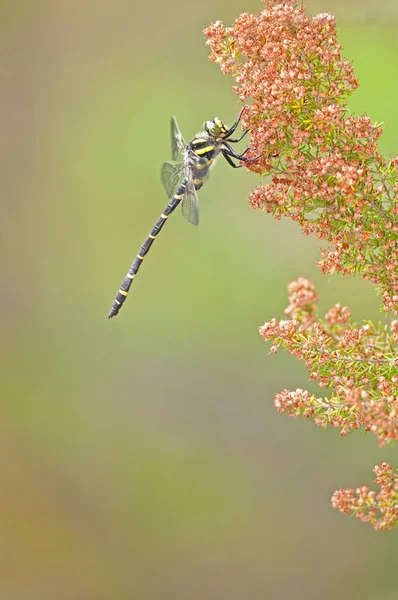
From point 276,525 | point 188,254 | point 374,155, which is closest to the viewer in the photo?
point 374,155

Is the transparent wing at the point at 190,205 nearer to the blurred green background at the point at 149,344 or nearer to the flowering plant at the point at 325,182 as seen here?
the flowering plant at the point at 325,182

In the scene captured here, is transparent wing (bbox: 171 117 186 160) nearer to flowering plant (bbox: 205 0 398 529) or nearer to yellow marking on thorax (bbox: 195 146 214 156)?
yellow marking on thorax (bbox: 195 146 214 156)

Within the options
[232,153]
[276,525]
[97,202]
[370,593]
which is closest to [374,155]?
[232,153]

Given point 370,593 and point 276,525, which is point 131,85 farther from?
point 370,593

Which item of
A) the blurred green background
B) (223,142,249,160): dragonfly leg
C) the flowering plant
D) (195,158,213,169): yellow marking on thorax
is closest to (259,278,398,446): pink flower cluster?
the flowering plant

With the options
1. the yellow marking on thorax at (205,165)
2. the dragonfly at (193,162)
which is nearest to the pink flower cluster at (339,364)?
the dragonfly at (193,162)
